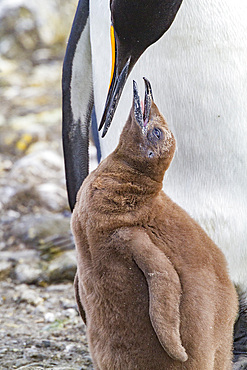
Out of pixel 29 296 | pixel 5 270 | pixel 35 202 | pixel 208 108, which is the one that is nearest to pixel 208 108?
pixel 208 108

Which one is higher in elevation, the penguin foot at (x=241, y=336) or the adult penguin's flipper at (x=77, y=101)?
the adult penguin's flipper at (x=77, y=101)

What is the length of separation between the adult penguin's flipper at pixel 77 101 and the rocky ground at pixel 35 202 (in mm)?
544

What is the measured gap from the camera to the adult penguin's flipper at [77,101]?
2.44 metres

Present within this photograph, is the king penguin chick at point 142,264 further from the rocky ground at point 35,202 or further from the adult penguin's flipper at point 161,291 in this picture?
the rocky ground at point 35,202

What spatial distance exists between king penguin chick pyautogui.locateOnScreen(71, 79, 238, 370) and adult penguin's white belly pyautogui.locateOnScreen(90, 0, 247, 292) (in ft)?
1.38

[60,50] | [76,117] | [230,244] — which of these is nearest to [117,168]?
[230,244]

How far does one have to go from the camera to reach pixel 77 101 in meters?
2.54

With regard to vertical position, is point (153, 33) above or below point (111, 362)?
above

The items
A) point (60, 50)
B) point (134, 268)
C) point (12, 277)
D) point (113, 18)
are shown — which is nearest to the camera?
point (134, 268)

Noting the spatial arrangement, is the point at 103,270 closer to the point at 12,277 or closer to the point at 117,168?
the point at 117,168

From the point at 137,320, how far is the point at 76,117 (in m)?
1.34

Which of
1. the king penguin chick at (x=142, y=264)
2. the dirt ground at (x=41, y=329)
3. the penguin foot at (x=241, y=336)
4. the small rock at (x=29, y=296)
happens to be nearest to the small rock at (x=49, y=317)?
the dirt ground at (x=41, y=329)

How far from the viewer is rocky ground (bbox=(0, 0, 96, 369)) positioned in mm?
2311

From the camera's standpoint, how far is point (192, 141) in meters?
1.88
